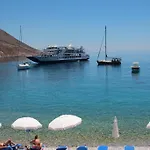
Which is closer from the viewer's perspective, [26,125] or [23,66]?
[26,125]

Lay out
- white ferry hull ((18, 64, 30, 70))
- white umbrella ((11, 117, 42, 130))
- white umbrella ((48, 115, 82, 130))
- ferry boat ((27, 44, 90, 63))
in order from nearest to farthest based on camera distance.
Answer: white umbrella ((48, 115, 82, 130)) < white umbrella ((11, 117, 42, 130)) < white ferry hull ((18, 64, 30, 70)) < ferry boat ((27, 44, 90, 63))

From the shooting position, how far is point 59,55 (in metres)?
135

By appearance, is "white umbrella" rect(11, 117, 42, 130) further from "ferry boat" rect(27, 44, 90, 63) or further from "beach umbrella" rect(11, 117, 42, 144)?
"ferry boat" rect(27, 44, 90, 63)

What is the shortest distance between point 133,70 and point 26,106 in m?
59.2

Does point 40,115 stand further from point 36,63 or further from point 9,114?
point 36,63

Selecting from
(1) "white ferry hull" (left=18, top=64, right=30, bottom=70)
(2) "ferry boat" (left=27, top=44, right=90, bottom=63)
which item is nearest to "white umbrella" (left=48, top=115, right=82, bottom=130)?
(1) "white ferry hull" (left=18, top=64, right=30, bottom=70)

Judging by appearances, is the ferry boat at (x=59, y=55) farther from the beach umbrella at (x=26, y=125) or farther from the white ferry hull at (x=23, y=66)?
the beach umbrella at (x=26, y=125)

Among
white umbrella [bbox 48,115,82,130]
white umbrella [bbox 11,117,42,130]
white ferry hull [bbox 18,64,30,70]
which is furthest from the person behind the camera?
white ferry hull [bbox 18,64,30,70]

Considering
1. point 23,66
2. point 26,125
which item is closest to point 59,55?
point 23,66

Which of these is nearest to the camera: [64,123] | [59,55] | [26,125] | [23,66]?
[64,123]

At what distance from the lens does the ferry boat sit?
128m

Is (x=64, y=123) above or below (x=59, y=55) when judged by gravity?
below

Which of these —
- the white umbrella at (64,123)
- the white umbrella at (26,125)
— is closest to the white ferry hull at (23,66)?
the white umbrella at (26,125)

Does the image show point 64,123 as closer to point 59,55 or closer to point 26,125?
point 26,125
